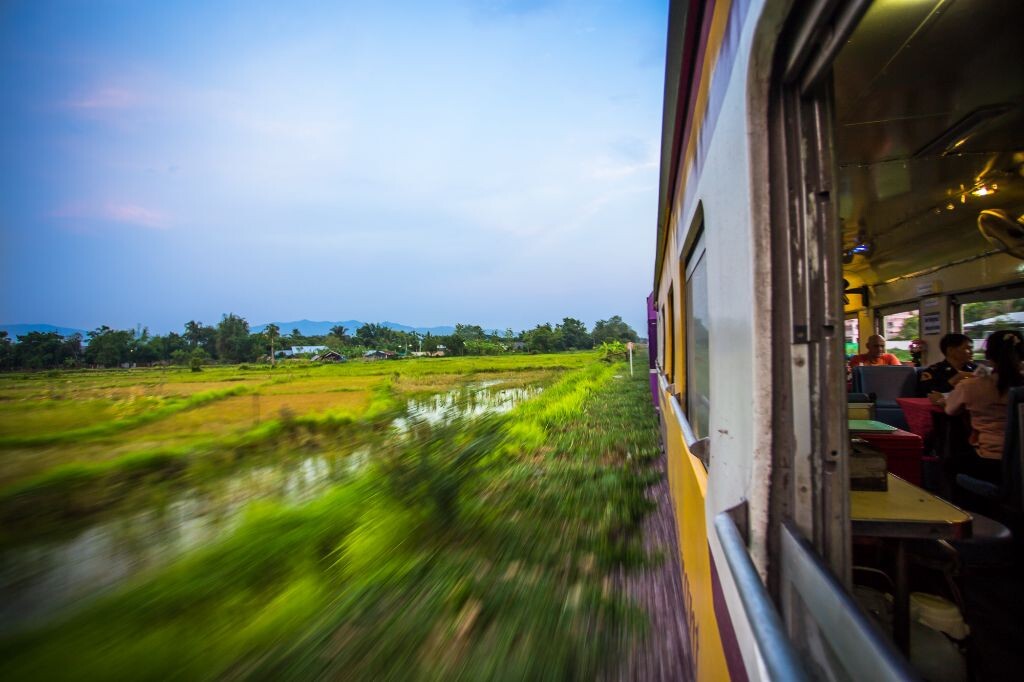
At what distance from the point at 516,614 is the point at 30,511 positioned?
6341mm

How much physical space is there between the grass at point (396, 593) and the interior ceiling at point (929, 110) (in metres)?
2.92

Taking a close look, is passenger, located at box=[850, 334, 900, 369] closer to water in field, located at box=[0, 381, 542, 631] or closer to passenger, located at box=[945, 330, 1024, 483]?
passenger, located at box=[945, 330, 1024, 483]

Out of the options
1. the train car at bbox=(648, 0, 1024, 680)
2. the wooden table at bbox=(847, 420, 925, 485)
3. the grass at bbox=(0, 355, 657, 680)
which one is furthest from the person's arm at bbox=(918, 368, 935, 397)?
the wooden table at bbox=(847, 420, 925, 485)

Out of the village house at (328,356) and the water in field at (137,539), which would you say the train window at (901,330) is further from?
the village house at (328,356)

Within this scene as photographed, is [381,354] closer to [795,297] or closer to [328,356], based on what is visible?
[328,356]

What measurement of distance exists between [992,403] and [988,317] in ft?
14.9

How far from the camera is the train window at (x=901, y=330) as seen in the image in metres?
7.72

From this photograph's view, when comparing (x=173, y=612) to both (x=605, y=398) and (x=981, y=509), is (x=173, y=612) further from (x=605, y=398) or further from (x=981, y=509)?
(x=605, y=398)

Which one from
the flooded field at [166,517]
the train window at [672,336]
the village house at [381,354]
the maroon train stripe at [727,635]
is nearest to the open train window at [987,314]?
the train window at [672,336]

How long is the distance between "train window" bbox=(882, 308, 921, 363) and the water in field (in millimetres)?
9317

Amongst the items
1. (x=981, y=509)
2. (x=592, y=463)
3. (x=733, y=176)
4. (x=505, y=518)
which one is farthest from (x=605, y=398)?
(x=733, y=176)

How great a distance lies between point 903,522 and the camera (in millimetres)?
1347

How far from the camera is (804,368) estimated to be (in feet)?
3.04

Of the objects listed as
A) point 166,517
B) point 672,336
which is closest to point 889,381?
point 672,336
